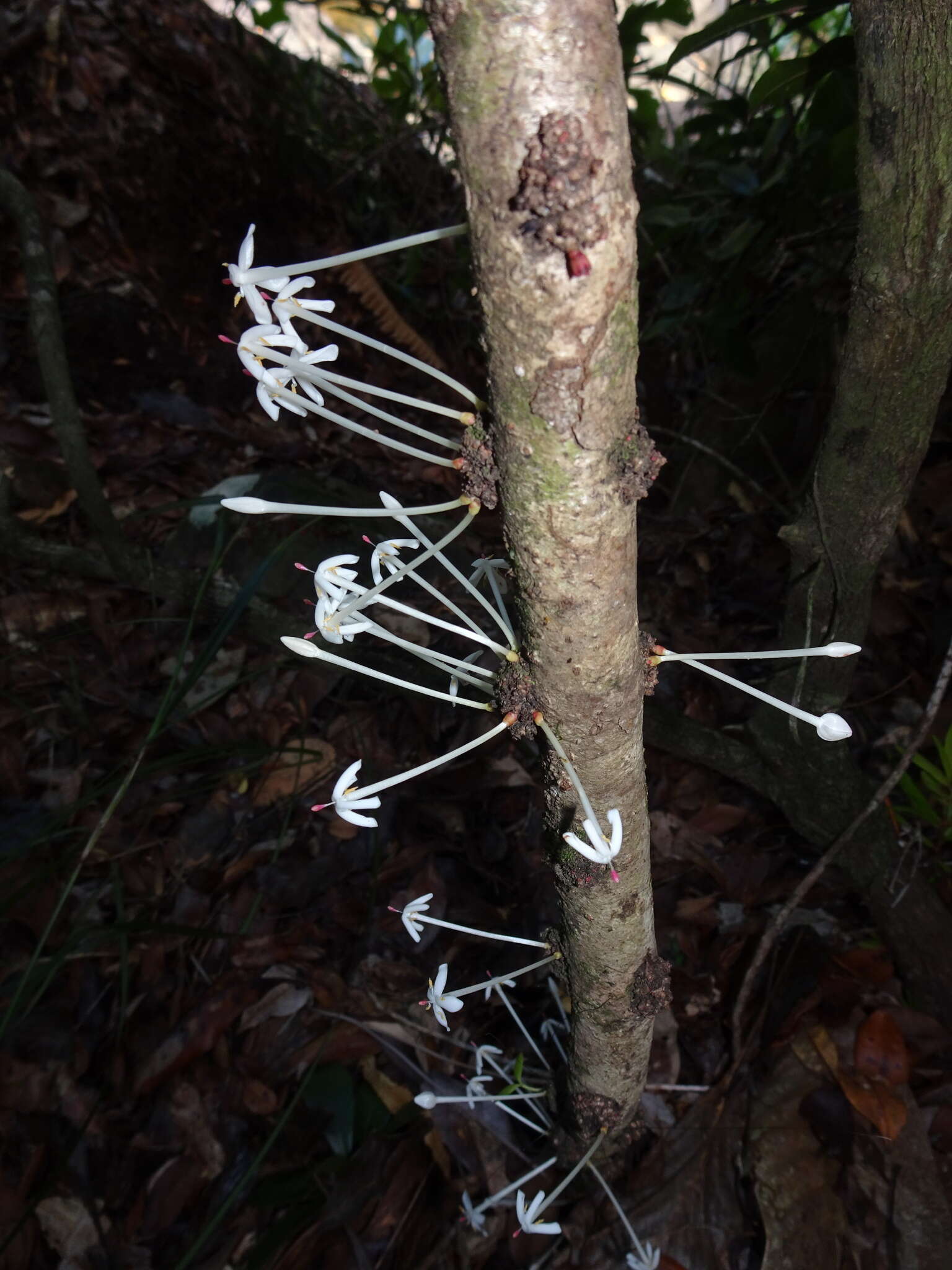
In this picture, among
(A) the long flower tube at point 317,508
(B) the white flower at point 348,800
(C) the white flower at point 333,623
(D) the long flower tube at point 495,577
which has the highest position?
(A) the long flower tube at point 317,508

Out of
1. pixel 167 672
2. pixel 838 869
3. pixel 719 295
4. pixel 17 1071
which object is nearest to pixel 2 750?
pixel 167 672

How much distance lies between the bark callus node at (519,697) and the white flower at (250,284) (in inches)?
14.3

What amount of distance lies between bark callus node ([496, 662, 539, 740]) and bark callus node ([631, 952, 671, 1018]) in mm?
416

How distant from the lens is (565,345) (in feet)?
1.70

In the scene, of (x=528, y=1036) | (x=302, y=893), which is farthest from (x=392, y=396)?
(x=302, y=893)

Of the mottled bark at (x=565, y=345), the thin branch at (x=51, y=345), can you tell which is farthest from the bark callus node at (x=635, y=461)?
the thin branch at (x=51, y=345)

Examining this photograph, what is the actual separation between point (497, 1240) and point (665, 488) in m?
2.00

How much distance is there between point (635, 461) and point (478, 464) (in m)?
0.12

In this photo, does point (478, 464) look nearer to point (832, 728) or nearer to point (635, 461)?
point (635, 461)

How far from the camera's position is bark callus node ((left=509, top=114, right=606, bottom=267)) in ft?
1.49

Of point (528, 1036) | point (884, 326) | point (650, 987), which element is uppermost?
point (884, 326)

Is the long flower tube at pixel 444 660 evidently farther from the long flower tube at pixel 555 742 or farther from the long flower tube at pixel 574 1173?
the long flower tube at pixel 574 1173

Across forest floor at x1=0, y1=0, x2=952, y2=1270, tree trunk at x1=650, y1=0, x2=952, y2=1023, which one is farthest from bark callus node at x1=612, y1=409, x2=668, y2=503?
forest floor at x1=0, y1=0, x2=952, y2=1270

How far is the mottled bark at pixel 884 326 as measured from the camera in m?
0.87
